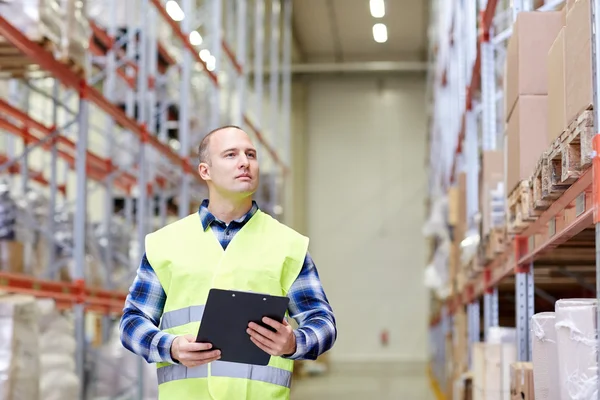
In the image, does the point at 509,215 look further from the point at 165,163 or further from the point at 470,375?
the point at 165,163

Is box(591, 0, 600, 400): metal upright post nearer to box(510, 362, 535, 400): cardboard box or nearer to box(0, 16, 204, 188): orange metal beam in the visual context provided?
box(510, 362, 535, 400): cardboard box

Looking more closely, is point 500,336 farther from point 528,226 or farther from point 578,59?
point 578,59

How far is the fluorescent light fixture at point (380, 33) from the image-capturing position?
23.0m

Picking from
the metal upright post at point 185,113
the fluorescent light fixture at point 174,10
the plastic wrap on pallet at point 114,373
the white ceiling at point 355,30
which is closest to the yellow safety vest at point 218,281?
the plastic wrap on pallet at point 114,373

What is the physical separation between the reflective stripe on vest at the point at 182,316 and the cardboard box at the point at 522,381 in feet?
5.33

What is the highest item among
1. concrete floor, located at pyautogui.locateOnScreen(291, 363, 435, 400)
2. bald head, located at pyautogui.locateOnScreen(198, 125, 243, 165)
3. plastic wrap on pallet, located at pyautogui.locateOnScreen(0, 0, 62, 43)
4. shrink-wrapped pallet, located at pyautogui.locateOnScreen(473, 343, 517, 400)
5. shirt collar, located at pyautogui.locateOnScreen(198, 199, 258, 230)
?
plastic wrap on pallet, located at pyautogui.locateOnScreen(0, 0, 62, 43)

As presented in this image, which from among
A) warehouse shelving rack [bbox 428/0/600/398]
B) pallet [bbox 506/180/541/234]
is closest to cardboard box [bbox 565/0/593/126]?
warehouse shelving rack [bbox 428/0/600/398]

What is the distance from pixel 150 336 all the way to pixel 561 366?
1401 mm

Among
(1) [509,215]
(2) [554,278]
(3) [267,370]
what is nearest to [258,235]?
(3) [267,370]

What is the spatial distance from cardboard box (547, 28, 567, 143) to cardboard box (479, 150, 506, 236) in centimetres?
261

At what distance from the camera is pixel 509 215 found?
546 cm

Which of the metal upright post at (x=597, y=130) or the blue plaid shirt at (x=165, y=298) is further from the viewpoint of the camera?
the blue plaid shirt at (x=165, y=298)

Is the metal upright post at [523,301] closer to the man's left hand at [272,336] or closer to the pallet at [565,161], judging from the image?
the pallet at [565,161]

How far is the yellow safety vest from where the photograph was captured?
3.38 m
